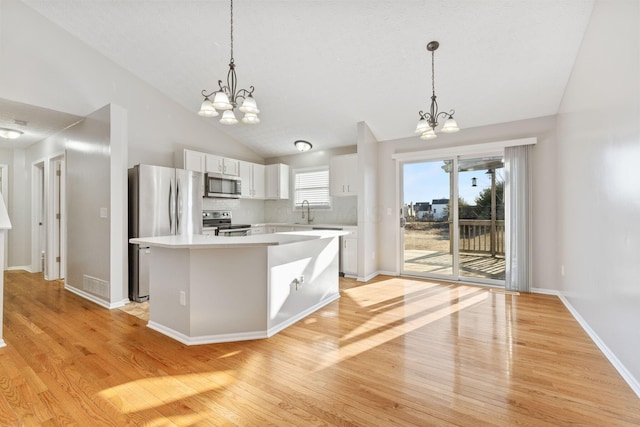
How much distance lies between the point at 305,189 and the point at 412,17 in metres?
3.85

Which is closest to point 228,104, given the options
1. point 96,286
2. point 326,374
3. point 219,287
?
point 219,287

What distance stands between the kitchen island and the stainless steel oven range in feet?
6.90

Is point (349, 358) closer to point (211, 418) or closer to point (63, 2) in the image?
point (211, 418)

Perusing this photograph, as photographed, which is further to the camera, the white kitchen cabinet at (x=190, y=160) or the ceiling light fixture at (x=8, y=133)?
the white kitchen cabinet at (x=190, y=160)

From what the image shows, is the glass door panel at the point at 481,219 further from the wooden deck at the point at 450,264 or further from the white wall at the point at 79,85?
the white wall at the point at 79,85

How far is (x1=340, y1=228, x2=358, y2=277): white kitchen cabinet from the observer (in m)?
5.06

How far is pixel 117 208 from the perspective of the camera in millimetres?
3695

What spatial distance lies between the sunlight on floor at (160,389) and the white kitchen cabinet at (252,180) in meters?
4.08

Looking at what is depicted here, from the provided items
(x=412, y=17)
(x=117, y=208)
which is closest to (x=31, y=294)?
(x=117, y=208)

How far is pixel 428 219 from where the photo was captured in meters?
5.09

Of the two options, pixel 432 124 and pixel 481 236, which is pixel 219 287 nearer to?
pixel 432 124

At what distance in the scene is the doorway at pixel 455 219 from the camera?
183 inches

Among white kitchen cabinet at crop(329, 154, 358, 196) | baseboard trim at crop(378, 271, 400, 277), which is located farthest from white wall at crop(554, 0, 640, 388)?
white kitchen cabinet at crop(329, 154, 358, 196)

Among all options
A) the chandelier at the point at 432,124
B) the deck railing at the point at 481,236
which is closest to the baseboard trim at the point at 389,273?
the deck railing at the point at 481,236
